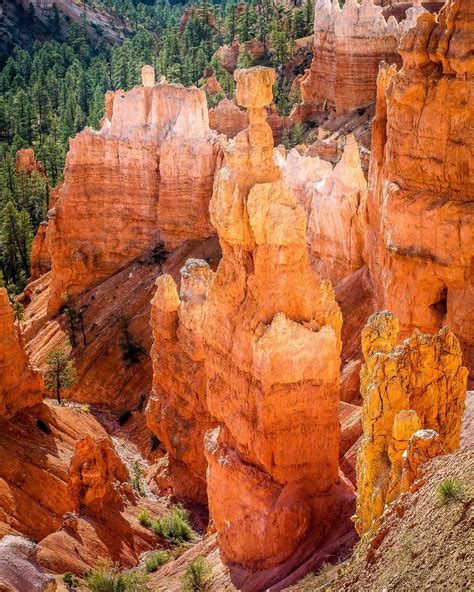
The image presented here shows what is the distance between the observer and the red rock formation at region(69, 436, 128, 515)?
72.9 feet

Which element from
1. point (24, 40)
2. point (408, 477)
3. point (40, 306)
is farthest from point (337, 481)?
point (24, 40)

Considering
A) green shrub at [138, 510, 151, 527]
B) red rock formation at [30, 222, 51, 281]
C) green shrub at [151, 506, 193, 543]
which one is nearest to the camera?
green shrub at [151, 506, 193, 543]

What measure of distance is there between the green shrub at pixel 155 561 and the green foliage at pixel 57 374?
49.0 ft

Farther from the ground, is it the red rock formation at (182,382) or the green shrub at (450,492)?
the green shrub at (450,492)

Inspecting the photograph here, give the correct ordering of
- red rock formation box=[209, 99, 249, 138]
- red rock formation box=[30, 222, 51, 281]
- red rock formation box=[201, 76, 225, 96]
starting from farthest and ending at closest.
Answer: red rock formation box=[201, 76, 225, 96] < red rock formation box=[209, 99, 249, 138] < red rock formation box=[30, 222, 51, 281]

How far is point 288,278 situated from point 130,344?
23534mm

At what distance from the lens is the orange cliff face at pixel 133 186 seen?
135ft

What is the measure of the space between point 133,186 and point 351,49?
17.7 meters

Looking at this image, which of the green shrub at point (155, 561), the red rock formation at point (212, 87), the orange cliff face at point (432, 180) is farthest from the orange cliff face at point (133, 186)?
the red rock formation at point (212, 87)

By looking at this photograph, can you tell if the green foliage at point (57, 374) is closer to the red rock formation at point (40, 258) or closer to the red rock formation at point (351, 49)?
the red rock formation at point (40, 258)

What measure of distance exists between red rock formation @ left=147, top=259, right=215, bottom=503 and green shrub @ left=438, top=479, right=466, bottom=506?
1610 cm

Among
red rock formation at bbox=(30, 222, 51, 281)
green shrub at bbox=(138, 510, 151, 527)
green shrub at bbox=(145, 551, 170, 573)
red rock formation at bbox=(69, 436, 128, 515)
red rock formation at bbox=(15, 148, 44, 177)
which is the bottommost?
red rock formation at bbox=(30, 222, 51, 281)

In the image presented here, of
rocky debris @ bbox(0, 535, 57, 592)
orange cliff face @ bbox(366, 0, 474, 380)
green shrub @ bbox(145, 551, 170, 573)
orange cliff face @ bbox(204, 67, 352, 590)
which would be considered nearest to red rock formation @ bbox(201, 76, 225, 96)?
orange cliff face @ bbox(366, 0, 474, 380)

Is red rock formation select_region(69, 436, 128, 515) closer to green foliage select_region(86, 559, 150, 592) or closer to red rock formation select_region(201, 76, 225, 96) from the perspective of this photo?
green foliage select_region(86, 559, 150, 592)
